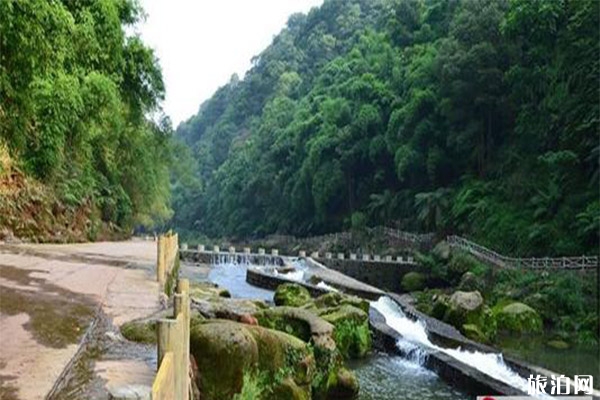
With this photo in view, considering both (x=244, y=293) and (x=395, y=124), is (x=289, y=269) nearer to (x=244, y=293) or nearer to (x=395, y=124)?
(x=244, y=293)

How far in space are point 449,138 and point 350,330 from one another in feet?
→ 88.7

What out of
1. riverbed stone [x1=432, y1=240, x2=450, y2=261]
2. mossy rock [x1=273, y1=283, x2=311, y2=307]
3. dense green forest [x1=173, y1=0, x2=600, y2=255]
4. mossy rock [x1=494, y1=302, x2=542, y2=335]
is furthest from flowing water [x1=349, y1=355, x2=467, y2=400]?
riverbed stone [x1=432, y1=240, x2=450, y2=261]

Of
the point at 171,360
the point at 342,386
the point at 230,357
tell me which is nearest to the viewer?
the point at 171,360

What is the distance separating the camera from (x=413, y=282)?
1244 inches

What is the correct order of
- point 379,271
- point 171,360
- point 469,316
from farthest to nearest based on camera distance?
point 379,271 → point 469,316 → point 171,360

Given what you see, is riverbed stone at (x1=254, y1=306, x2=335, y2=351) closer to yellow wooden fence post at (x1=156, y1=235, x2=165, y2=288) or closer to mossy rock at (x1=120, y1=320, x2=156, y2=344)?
yellow wooden fence post at (x1=156, y1=235, x2=165, y2=288)

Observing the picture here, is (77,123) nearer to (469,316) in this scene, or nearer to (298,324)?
(298,324)

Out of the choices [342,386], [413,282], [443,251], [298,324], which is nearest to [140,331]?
[298,324]

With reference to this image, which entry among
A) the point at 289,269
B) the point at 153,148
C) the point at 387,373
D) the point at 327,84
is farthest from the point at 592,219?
the point at 327,84

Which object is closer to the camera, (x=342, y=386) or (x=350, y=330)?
(x=342, y=386)

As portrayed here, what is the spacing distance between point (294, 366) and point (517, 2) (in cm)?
2892

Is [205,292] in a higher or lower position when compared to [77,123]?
lower

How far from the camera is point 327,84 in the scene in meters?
66.3

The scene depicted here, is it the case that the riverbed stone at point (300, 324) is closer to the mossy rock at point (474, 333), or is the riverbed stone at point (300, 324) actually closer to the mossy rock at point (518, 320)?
the mossy rock at point (474, 333)
